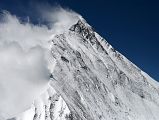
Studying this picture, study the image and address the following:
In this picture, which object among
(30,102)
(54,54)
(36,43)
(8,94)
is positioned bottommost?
(30,102)

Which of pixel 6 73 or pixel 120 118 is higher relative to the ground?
pixel 6 73

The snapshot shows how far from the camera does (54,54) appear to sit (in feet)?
579

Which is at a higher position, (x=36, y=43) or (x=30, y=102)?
(x=36, y=43)

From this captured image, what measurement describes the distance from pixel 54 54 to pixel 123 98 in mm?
39822

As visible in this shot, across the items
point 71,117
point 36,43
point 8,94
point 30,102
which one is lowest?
point 71,117

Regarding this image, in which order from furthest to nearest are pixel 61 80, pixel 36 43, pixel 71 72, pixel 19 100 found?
1. pixel 36 43
2. pixel 71 72
3. pixel 61 80
4. pixel 19 100

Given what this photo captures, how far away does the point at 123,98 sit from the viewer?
199 meters

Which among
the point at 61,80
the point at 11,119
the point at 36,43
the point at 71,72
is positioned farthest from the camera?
the point at 36,43

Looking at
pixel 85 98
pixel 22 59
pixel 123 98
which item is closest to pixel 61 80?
pixel 85 98

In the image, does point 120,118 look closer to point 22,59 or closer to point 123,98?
point 123,98

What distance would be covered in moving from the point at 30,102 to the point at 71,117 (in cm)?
1380

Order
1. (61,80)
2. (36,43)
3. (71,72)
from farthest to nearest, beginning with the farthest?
(36,43), (71,72), (61,80)

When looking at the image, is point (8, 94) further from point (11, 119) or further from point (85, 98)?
point (85, 98)

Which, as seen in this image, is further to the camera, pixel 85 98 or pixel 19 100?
pixel 85 98
